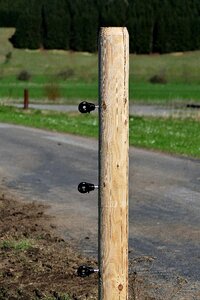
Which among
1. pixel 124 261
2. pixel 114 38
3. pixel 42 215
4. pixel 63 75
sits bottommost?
pixel 63 75

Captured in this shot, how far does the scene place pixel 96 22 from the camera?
128500mm

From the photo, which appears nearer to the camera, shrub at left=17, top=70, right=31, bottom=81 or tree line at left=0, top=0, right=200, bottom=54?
shrub at left=17, top=70, right=31, bottom=81

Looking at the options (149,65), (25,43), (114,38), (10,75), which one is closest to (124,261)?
(114,38)

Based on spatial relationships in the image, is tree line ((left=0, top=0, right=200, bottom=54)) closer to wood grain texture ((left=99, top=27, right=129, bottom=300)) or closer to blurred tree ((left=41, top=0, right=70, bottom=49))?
blurred tree ((left=41, top=0, right=70, bottom=49))

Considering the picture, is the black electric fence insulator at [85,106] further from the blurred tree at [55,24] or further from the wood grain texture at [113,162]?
the blurred tree at [55,24]

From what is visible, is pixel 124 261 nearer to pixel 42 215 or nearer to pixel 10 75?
pixel 42 215

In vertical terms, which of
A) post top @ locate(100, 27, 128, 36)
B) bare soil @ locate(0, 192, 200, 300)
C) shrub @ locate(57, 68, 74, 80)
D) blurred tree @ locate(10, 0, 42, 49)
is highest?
post top @ locate(100, 27, 128, 36)

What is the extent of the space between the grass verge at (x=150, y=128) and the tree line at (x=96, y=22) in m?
79.6

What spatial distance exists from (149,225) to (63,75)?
300 feet

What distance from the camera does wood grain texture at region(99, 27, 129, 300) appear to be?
5.97 metres

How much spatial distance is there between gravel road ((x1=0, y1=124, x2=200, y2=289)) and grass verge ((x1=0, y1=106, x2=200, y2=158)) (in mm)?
1364

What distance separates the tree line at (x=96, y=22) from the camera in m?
121

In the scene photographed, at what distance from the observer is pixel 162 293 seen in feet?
24.7

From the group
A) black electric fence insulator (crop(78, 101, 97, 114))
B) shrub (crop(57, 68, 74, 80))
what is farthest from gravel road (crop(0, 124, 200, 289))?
shrub (crop(57, 68, 74, 80))
